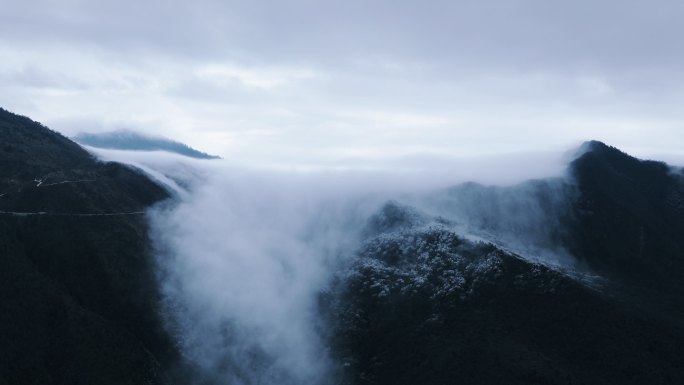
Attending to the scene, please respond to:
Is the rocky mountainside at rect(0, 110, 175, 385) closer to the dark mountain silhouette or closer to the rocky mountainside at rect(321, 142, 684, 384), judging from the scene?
the dark mountain silhouette

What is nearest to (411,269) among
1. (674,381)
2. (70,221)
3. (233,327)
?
(233,327)

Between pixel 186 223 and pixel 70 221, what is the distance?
137 feet

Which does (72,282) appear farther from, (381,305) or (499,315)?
(499,315)

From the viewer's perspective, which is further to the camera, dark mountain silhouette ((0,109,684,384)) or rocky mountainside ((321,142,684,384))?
rocky mountainside ((321,142,684,384))

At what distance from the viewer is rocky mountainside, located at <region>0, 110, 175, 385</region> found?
128375 millimetres

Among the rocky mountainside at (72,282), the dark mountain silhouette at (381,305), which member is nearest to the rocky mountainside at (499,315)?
the dark mountain silhouette at (381,305)

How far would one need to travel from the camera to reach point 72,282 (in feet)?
485

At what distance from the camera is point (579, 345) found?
486 ft

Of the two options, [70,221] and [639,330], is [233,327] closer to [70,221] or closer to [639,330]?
[70,221]

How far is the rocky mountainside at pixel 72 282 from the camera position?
128 meters

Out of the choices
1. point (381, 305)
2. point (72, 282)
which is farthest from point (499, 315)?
point (72, 282)

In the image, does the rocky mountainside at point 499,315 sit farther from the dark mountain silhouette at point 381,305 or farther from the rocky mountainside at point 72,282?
the rocky mountainside at point 72,282

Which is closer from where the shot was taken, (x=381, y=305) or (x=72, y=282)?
(x=72, y=282)

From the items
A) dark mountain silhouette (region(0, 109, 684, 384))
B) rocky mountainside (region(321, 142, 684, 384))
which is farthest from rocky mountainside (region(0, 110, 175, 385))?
rocky mountainside (region(321, 142, 684, 384))
